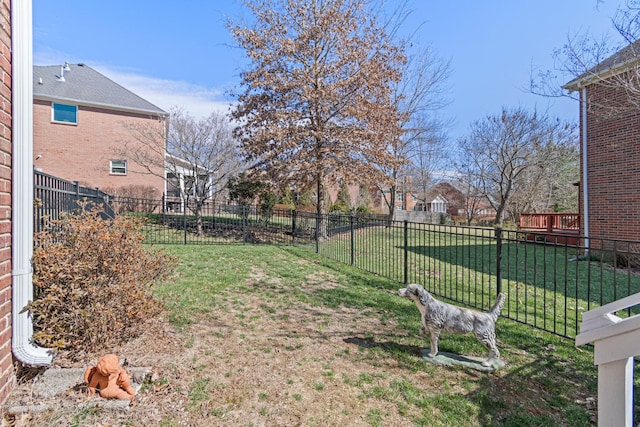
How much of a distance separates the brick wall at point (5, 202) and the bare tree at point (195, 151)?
9.98 meters

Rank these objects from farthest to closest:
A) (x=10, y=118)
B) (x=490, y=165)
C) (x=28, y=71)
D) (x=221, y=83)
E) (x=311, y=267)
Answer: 1. (x=490, y=165)
2. (x=221, y=83)
3. (x=311, y=267)
4. (x=28, y=71)
5. (x=10, y=118)

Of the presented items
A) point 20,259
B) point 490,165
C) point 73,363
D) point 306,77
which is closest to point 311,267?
point 73,363

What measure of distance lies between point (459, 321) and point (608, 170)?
32.8ft

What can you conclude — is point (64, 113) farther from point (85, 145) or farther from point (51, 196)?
point (51, 196)

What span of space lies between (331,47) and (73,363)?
1173 cm

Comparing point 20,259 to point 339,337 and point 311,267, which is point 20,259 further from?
point 311,267

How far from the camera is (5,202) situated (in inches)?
90.5

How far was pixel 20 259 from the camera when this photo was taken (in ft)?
8.09

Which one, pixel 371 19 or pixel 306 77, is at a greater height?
pixel 371 19

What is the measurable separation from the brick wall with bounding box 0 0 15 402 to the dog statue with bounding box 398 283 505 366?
3405 millimetres

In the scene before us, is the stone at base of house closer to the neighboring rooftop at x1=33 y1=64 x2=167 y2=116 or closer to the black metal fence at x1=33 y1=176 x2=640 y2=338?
the black metal fence at x1=33 y1=176 x2=640 y2=338

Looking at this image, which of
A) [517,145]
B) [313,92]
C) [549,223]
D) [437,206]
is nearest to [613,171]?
[549,223]

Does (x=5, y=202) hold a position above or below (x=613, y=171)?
below

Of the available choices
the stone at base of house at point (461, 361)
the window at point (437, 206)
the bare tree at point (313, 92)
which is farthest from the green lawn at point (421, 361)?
the window at point (437, 206)
